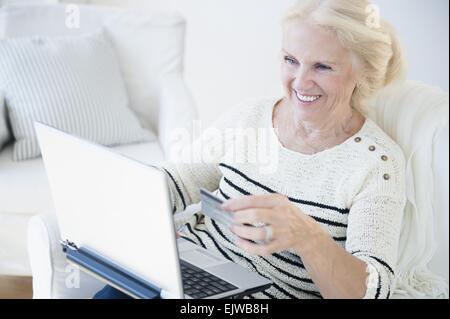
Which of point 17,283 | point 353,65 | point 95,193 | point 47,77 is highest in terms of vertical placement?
point 353,65

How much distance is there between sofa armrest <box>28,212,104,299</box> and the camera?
1270mm

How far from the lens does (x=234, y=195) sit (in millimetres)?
1401

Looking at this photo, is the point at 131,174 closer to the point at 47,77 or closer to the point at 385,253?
the point at 385,253

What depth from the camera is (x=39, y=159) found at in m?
1.94

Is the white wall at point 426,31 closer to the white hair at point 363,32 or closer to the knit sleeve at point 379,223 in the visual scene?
the white hair at point 363,32

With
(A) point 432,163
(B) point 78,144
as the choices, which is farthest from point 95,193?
(A) point 432,163

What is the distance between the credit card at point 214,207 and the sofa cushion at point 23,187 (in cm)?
84

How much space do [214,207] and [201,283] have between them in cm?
21

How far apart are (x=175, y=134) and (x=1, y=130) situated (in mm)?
467

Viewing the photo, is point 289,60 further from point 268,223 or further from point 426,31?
point 426,31

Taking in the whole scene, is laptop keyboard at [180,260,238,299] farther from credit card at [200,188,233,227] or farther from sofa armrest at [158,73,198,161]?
sofa armrest at [158,73,198,161]

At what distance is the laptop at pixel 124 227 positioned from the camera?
0.98 metres

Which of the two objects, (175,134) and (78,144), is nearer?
(78,144)

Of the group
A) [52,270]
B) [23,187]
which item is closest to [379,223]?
[52,270]
